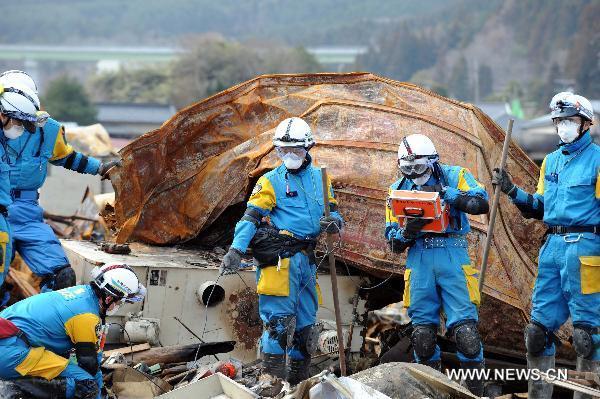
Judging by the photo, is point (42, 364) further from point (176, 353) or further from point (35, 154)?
point (35, 154)

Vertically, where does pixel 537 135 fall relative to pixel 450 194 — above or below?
above

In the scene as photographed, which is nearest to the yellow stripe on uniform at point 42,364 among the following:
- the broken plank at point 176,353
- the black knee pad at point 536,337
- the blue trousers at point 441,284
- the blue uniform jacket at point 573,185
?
the broken plank at point 176,353

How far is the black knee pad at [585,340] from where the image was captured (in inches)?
300

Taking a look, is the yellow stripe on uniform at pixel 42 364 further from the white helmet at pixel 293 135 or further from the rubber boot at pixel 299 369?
the white helmet at pixel 293 135

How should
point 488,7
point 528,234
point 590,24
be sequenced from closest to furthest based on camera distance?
point 528,234 → point 590,24 → point 488,7

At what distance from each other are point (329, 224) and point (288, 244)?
1.58 ft

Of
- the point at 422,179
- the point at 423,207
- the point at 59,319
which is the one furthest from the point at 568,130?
the point at 59,319

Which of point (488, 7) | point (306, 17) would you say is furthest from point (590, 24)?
point (306, 17)

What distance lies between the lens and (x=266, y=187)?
27.3ft

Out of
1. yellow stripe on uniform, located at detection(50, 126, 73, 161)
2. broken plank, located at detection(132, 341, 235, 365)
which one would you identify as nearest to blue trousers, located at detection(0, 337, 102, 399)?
broken plank, located at detection(132, 341, 235, 365)

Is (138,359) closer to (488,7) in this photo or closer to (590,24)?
(590,24)

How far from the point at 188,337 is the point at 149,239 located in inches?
56.3

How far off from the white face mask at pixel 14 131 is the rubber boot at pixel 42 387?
256 cm

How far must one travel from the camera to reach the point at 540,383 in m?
8.05
